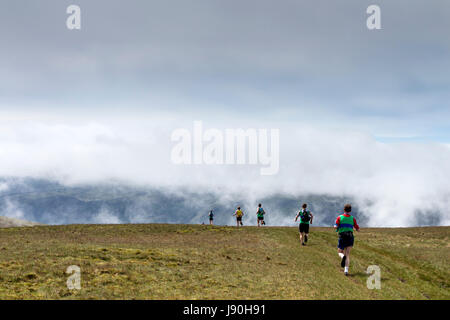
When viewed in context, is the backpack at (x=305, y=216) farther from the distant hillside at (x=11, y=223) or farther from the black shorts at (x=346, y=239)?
the distant hillside at (x=11, y=223)

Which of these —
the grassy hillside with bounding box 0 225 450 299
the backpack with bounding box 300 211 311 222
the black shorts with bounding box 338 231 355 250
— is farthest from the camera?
the backpack with bounding box 300 211 311 222

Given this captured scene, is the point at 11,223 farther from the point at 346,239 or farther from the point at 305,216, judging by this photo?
the point at 346,239

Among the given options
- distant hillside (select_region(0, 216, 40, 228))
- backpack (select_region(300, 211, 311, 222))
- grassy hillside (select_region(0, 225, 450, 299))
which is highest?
backpack (select_region(300, 211, 311, 222))

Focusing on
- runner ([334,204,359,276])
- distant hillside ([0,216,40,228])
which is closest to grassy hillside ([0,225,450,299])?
runner ([334,204,359,276])

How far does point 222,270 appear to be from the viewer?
2097 centimetres

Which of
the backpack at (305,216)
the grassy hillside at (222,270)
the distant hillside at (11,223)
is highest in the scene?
the backpack at (305,216)

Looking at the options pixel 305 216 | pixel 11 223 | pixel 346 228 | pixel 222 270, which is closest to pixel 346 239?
pixel 346 228

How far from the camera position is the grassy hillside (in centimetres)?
1611

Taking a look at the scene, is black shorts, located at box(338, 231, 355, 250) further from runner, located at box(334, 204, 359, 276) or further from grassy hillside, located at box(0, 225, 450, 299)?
grassy hillside, located at box(0, 225, 450, 299)

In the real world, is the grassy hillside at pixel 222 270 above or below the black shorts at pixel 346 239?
below

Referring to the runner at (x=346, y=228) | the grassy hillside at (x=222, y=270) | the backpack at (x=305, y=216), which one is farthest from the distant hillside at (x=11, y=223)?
the runner at (x=346, y=228)

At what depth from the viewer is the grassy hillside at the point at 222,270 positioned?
16.1 m
